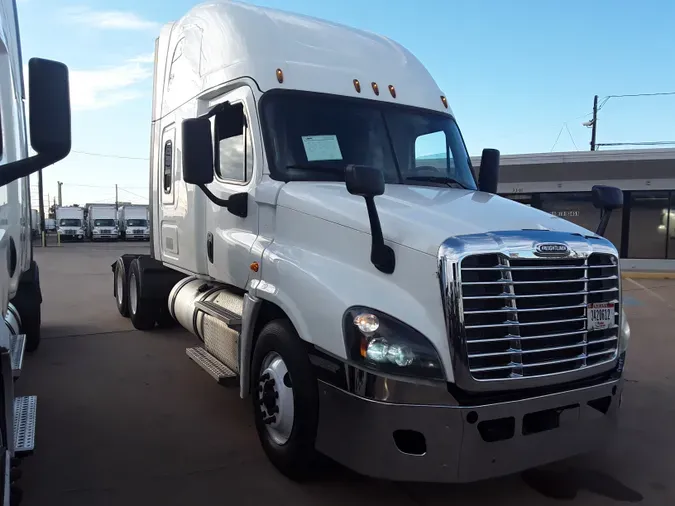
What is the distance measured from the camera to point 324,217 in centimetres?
385

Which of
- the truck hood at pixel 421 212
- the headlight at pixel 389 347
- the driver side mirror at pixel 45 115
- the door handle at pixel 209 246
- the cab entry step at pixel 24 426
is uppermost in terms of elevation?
the driver side mirror at pixel 45 115

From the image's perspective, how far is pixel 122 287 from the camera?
9.33 meters

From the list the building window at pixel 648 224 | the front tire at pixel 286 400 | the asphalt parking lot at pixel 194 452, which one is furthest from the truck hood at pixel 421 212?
the building window at pixel 648 224

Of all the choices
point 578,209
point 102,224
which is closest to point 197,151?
point 578,209

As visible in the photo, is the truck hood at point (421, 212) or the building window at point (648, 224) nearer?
the truck hood at point (421, 212)

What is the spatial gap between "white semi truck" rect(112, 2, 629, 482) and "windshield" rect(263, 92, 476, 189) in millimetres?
15

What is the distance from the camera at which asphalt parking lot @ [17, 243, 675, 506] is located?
3773 mm

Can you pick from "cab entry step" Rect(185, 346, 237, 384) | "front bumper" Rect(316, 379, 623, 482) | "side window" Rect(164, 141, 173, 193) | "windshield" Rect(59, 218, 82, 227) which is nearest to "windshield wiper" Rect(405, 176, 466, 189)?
"front bumper" Rect(316, 379, 623, 482)

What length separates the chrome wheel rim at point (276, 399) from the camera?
3.81 m

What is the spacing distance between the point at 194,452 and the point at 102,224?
4328cm

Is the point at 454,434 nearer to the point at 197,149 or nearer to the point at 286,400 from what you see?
the point at 286,400

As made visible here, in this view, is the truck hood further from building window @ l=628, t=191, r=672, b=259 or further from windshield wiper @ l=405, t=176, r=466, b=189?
building window @ l=628, t=191, r=672, b=259

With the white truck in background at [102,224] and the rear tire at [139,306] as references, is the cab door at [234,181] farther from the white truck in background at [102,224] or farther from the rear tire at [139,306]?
the white truck in background at [102,224]

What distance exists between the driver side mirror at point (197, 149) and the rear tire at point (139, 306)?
4.05 meters
